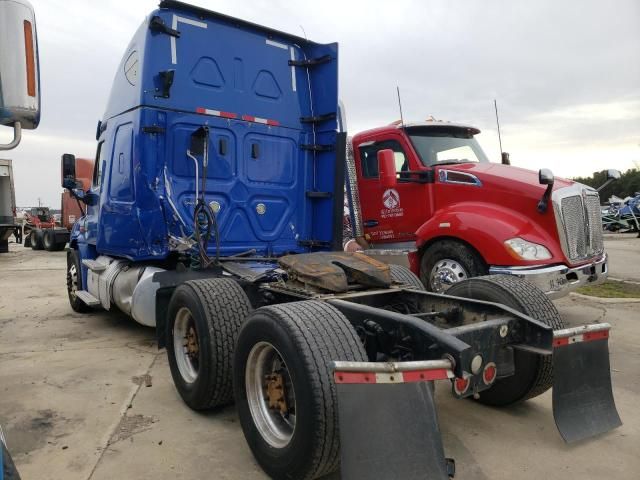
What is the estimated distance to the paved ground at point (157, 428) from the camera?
2.78 meters

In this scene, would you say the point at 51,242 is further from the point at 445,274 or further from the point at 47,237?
the point at 445,274

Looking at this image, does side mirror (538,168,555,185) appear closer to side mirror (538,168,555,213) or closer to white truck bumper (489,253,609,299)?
side mirror (538,168,555,213)

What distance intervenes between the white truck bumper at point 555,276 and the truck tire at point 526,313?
5.45 ft

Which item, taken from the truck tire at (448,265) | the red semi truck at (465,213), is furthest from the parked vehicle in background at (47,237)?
the truck tire at (448,265)

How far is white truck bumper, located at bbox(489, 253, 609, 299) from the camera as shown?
5121 mm

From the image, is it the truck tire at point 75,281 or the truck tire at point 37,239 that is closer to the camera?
the truck tire at point 75,281

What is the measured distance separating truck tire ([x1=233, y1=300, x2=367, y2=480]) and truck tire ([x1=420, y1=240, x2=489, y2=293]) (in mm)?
3157

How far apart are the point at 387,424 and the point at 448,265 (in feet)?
12.9

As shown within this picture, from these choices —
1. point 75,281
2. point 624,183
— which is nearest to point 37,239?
point 75,281

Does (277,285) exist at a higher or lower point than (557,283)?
higher

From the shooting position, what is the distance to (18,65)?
1.88 meters

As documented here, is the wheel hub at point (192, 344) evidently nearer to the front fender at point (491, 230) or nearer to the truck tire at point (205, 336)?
the truck tire at point (205, 336)

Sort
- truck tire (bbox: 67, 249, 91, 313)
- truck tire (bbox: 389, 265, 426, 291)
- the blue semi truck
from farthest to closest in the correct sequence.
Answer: truck tire (bbox: 67, 249, 91, 313), truck tire (bbox: 389, 265, 426, 291), the blue semi truck

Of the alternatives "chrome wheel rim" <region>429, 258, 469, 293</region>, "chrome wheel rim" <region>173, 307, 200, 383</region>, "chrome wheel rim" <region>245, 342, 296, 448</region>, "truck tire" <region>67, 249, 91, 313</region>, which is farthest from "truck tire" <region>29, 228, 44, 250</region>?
"chrome wheel rim" <region>245, 342, 296, 448</region>
